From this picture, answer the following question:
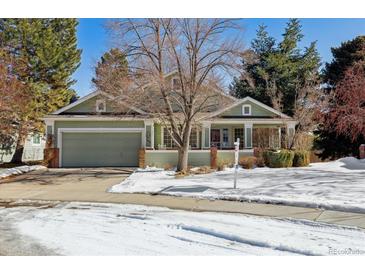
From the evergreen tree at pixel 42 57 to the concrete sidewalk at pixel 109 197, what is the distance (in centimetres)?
679

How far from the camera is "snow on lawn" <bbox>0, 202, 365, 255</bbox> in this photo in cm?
489

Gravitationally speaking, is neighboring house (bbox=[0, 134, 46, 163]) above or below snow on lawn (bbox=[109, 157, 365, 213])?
above

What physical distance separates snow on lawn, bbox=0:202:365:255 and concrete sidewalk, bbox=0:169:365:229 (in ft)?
1.66

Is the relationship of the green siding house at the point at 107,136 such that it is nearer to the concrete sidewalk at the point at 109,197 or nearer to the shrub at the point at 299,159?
the shrub at the point at 299,159

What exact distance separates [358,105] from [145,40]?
29.9 ft

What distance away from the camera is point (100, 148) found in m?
19.5

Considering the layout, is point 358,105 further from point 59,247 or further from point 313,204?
point 59,247

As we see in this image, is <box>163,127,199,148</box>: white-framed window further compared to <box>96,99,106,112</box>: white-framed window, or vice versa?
<box>163,127,199,148</box>: white-framed window

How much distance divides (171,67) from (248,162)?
20.2 feet

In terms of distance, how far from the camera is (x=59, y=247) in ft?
16.5

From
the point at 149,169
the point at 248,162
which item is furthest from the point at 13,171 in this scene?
the point at 248,162

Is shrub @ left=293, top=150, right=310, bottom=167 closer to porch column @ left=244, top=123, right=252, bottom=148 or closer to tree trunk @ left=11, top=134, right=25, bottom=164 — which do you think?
porch column @ left=244, top=123, right=252, bottom=148

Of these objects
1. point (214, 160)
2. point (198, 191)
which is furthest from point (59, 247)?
point (214, 160)

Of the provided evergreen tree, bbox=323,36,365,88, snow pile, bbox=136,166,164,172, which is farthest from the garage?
evergreen tree, bbox=323,36,365,88
